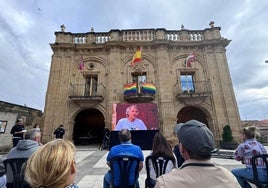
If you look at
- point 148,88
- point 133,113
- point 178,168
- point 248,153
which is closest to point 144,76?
point 148,88

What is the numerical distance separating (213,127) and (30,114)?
609 inches

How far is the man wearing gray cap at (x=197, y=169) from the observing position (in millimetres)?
1079

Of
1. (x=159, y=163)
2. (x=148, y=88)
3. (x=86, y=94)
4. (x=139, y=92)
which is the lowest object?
(x=159, y=163)

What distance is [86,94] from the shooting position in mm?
13250

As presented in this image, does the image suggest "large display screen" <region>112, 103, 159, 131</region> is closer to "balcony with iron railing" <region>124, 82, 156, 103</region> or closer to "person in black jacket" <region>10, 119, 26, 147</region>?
"balcony with iron railing" <region>124, 82, 156, 103</region>

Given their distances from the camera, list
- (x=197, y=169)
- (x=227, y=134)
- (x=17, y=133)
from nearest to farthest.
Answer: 1. (x=197, y=169)
2. (x=17, y=133)
3. (x=227, y=134)

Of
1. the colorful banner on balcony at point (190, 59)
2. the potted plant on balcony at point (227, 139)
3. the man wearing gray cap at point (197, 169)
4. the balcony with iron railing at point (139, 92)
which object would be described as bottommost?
the potted plant on balcony at point (227, 139)

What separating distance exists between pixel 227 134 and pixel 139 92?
721cm

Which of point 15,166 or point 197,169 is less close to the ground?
point 197,169

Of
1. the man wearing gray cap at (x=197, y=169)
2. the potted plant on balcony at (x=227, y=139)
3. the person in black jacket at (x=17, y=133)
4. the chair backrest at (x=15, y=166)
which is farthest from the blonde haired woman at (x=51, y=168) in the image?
the potted plant on balcony at (x=227, y=139)

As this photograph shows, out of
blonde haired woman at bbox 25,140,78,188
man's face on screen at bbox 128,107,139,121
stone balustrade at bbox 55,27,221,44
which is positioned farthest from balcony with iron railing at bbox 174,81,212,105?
blonde haired woman at bbox 25,140,78,188

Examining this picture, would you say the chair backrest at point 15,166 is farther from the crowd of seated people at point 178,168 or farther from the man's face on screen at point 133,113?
the man's face on screen at point 133,113

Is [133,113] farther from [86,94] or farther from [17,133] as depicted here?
[17,133]

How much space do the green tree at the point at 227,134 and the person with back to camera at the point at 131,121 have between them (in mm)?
5900
